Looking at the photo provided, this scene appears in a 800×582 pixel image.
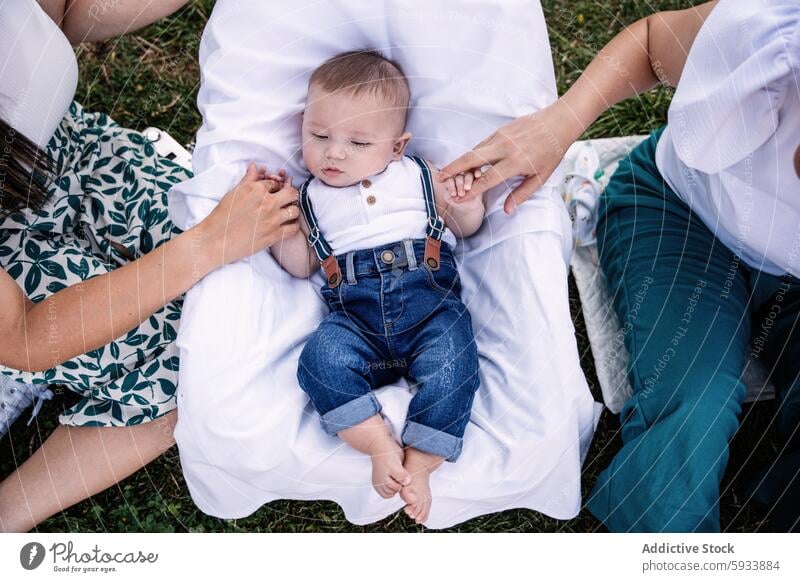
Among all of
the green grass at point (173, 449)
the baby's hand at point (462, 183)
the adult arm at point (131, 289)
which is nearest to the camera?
the adult arm at point (131, 289)

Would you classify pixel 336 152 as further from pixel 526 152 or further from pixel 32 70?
pixel 32 70

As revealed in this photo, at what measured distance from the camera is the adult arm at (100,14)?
2.74ft

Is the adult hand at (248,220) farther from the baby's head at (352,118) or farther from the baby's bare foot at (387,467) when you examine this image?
the baby's bare foot at (387,467)

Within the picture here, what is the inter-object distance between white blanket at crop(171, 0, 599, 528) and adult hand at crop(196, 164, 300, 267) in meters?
0.03

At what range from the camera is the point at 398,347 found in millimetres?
831

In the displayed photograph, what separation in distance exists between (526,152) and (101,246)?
0.50 metres

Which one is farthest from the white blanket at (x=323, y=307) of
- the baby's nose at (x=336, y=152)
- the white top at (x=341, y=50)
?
the baby's nose at (x=336, y=152)

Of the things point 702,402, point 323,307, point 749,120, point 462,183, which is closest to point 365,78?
point 462,183

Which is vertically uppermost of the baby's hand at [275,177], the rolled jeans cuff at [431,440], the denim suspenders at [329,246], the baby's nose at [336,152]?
the baby's nose at [336,152]

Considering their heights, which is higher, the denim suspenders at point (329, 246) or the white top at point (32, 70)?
the white top at point (32, 70)

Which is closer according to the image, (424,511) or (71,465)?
(424,511)
